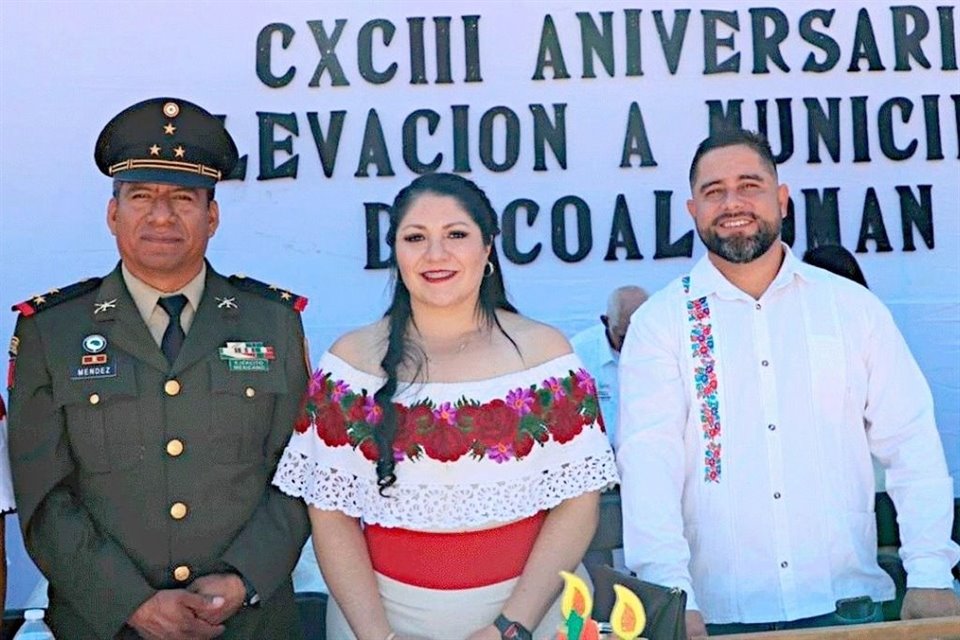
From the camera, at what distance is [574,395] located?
2.61 meters

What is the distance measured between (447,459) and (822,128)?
2.28 metres

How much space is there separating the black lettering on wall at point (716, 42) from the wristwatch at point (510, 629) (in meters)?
2.33

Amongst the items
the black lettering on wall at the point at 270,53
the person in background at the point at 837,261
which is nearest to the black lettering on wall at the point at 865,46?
the person in background at the point at 837,261

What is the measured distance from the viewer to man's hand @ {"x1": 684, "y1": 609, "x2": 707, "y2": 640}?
2531 millimetres

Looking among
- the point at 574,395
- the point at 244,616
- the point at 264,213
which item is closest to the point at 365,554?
the point at 244,616

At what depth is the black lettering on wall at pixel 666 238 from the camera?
4.25 m

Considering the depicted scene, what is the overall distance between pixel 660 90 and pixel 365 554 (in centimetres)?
220

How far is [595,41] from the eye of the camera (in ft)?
13.9

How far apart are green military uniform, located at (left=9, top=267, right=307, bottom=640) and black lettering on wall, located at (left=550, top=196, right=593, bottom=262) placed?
1.64 meters

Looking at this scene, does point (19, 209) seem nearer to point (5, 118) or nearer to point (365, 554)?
point (5, 118)

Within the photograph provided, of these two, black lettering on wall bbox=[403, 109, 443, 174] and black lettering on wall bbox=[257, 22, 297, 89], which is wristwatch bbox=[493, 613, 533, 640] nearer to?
black lettering on wall bbox=[403, 109, 443, 174]

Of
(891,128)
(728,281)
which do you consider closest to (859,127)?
(891,128)

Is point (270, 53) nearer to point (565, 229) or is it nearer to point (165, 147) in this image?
point (565, 229)

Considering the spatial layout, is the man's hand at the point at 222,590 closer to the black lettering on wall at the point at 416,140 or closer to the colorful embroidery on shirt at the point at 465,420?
the colorful embroidery on shirt at the point at 465,420
